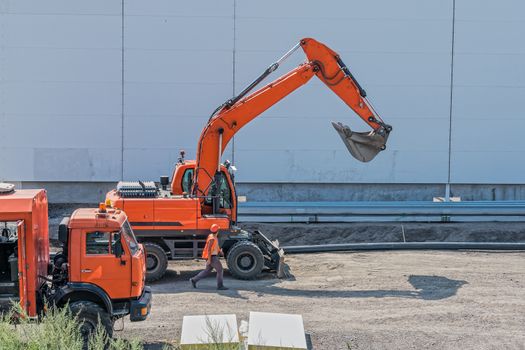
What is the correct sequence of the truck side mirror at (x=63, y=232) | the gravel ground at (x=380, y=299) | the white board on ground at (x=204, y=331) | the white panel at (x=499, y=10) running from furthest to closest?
1. the white panel at (x=499, y=10)
2. the gravel ground at (x=380, y=299)
3. the truck side mirror at (x=63, y=232)
4. the white board on ground at (x=204, y=331)

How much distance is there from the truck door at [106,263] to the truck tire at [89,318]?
353 mm

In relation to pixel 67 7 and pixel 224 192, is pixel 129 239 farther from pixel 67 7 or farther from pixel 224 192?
pixel 67 7

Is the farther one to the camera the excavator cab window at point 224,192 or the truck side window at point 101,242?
the excavator cab window at point 224,192

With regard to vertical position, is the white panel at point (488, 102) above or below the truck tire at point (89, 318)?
above

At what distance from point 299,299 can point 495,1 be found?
45.6ft

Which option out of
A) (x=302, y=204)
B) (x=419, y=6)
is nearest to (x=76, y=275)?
(x=302, y=204)

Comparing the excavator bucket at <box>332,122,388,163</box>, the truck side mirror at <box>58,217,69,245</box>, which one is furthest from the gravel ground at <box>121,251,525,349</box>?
the excavator bucket at <box>332,122,388,163</box>

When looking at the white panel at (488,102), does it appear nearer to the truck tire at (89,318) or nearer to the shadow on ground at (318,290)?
the shadow on ground at (318,290)

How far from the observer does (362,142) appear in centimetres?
1528

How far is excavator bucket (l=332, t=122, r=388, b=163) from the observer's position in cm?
1520

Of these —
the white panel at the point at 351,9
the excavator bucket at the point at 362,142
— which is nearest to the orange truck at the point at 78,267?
the excavator bucket at the point at 362,142

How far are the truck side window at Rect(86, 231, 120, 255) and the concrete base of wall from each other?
1317 cm

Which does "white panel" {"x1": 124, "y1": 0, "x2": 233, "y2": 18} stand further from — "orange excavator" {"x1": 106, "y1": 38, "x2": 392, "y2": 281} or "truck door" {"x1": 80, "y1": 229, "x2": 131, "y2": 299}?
"truck door" {"x1": 80, "y1": 229, "x2": 131, "y2": 299}

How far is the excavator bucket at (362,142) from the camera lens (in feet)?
49.9
